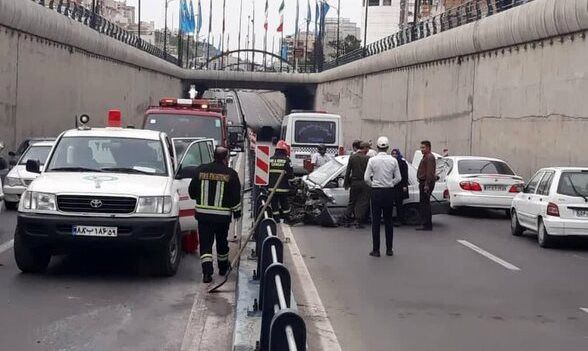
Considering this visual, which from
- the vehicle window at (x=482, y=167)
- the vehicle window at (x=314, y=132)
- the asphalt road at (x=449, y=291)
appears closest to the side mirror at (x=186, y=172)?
the asphalt road at (x=449, y=291)

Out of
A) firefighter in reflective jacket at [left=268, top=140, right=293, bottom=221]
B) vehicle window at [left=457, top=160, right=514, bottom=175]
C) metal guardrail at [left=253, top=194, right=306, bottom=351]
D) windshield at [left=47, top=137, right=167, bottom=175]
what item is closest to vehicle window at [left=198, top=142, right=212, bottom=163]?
firefighter in reflective jacket at [left=268, top=140, right=293, bottom=221]

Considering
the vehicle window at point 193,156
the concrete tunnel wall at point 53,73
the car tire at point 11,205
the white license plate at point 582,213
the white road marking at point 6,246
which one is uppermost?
the concrete tunnel wall at point 53,73

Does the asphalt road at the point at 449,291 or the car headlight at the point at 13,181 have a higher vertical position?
the car headlight at the point at 13,181

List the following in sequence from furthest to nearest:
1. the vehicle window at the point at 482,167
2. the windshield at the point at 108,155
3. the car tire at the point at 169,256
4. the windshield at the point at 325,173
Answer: the vehicle window at the point at 482,167 < the windshield at the point at 325,173 < the windshield at the point at 108,155 < the car tire at the point at 169,256

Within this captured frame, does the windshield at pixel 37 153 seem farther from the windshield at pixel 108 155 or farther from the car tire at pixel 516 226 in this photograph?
the car tire at pixel 516 226

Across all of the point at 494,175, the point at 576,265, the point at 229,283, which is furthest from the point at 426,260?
the point at 494,175

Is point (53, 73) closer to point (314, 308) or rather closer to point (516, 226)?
point (516, 226)

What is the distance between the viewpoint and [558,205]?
15.7 metres

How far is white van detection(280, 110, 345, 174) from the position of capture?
3131cm

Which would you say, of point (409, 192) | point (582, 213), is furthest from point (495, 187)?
point (582, 213)

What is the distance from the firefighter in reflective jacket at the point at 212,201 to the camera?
430 inches

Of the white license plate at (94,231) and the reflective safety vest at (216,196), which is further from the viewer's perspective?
the reflective safety vest at (216,196)

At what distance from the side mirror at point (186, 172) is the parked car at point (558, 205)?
7.12m

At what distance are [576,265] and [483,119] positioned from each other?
16.8m
